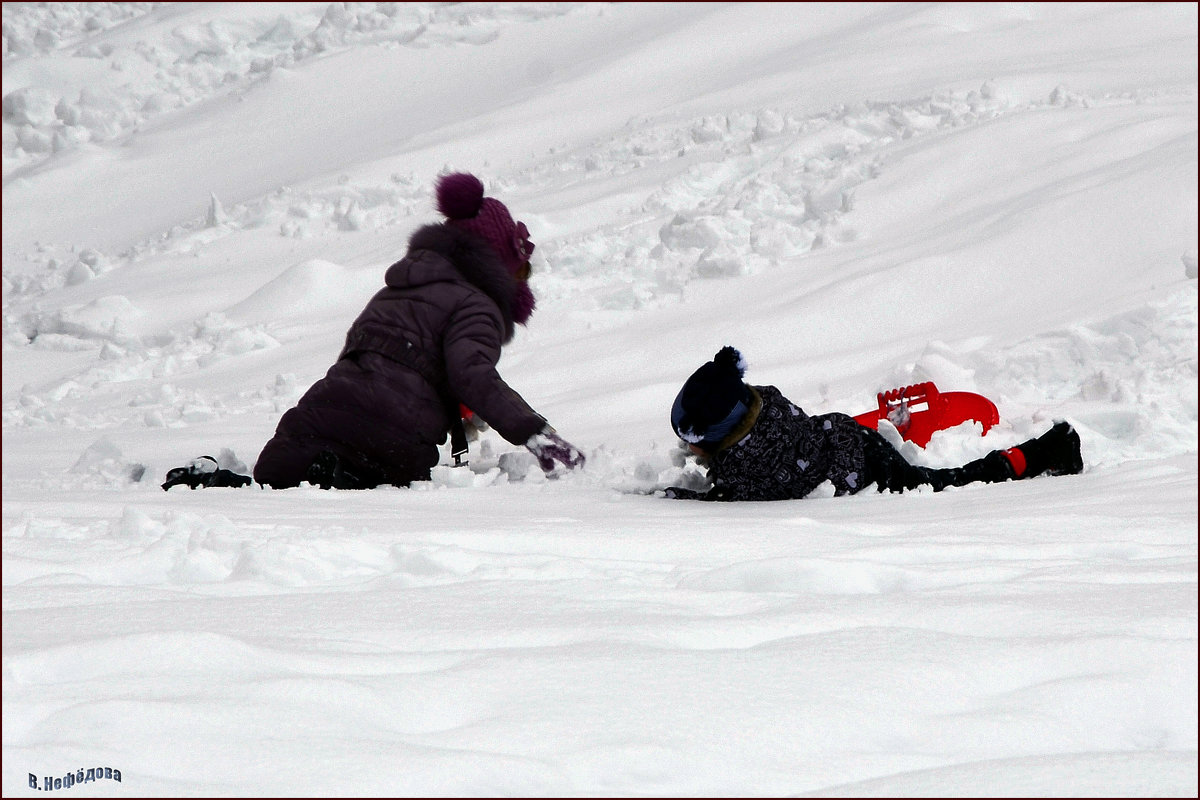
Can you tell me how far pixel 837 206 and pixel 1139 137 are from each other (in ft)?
5.12

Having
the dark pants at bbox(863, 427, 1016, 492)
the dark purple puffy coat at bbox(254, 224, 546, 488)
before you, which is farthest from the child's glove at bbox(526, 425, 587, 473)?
the dark pants at bbox(863, 427, 1016, 492)

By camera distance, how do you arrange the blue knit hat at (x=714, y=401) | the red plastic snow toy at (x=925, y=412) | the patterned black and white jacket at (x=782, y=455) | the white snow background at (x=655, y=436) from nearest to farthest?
the white snow background at (x=655, y=436)
the blue knit hat at (x=714, y=401)
the patterned black and white jacket at (x=782, y=455)
the red plastic snow toy at (x=925, y=412)

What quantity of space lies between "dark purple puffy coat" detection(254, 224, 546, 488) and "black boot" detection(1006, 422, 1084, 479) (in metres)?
1.49

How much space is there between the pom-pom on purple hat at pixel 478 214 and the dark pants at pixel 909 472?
4.07 ft

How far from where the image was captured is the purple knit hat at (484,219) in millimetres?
3604

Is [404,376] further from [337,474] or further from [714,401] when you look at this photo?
[714,401]

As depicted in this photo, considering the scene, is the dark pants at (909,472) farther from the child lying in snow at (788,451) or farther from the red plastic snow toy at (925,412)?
the red plastic snow toy at (925,412)

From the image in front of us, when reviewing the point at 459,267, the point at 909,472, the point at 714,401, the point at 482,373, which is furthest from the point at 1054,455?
the point at 459,267

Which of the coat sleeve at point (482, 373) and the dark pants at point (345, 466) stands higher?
the coat sleeve at point (482, 373)

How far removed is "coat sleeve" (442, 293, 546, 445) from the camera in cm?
325

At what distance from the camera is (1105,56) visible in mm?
9023

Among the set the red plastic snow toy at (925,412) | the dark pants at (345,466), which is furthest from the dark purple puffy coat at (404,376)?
the red plastic snow toy at (925,412)

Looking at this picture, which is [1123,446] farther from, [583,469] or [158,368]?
[158,368]

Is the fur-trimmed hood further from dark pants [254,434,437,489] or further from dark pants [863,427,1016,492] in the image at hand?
dark pants [863,427,1016,492]
